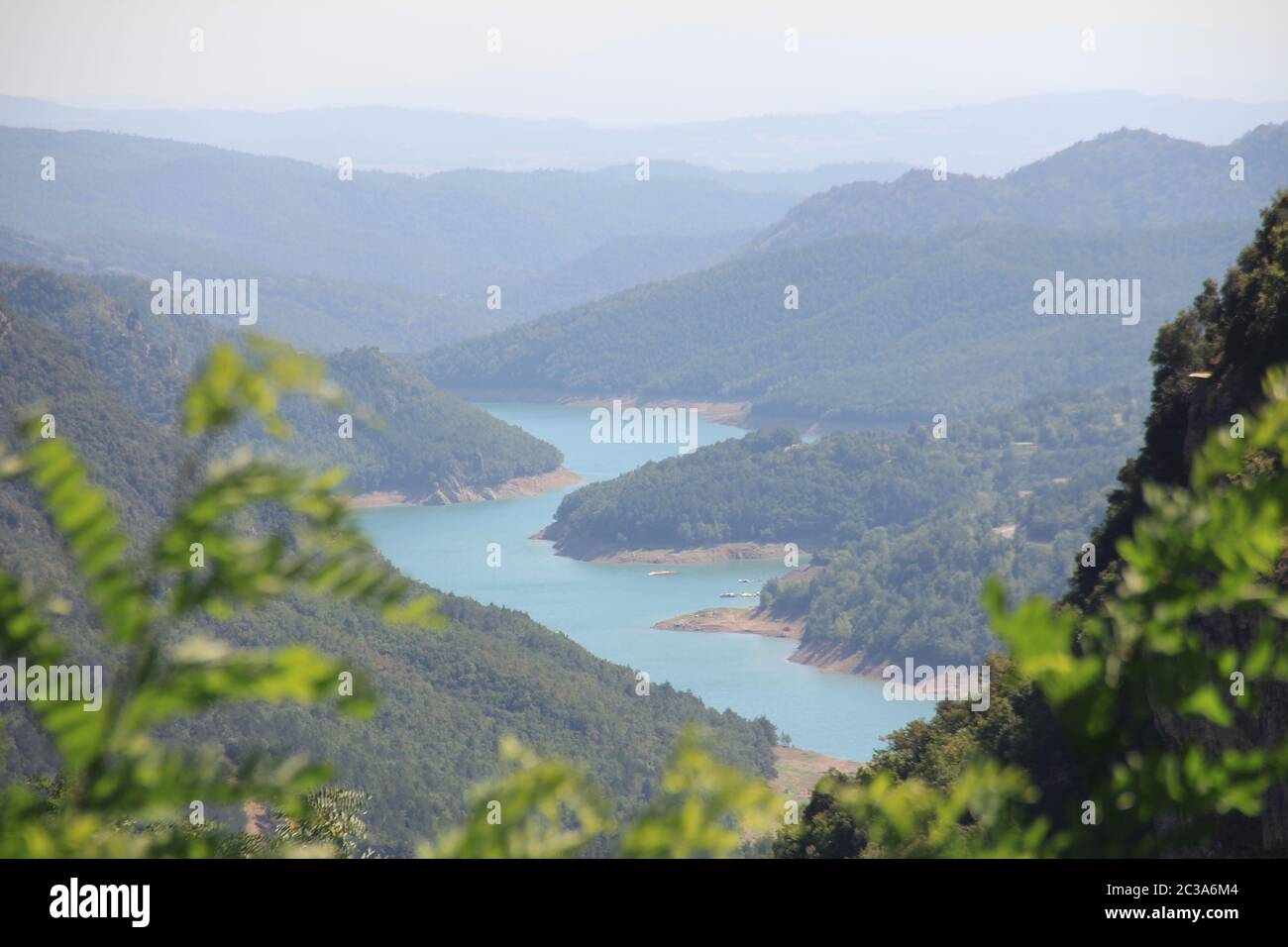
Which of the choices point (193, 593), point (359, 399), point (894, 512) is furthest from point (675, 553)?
point (193, 593)

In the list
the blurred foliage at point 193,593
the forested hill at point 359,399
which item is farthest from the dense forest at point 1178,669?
the forested hill at point 359,399
